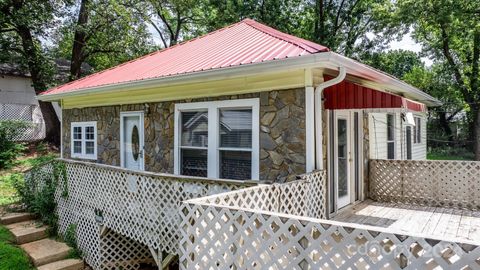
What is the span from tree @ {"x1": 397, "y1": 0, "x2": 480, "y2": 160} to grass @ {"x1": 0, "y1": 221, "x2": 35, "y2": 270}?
63.7 ft

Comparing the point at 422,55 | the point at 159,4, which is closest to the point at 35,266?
the point at 159,4

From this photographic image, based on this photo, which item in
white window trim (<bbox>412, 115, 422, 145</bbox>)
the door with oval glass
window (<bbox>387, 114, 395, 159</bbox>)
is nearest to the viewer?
the door with oval glass

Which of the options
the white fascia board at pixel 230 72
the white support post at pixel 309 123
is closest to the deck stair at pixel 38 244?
the white fascia board at pixel 230 72

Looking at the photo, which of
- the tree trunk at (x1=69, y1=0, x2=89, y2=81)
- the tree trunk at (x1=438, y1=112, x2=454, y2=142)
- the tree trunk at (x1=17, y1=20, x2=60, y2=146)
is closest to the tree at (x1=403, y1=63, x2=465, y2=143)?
the tree trunk at (x1=438, y1=112, x2=454, y2=142)

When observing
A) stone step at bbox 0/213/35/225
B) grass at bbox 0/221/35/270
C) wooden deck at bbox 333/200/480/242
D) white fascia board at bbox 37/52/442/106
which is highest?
white fascia board at bbox 37/52/442/106

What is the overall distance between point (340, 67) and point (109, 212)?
475cm

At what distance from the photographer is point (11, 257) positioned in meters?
6.63

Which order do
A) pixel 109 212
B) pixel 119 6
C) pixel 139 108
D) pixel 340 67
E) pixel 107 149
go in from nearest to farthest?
1. pixel 340 67
2. pixel 109 212
3. pixel 139 108
4. pixel 107 149
5. pixel 119 6

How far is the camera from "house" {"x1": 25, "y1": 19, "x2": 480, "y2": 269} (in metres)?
3.00

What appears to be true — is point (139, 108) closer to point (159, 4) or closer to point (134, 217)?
point (134, 217)

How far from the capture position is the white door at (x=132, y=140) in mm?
7936

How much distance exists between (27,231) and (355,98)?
739cm

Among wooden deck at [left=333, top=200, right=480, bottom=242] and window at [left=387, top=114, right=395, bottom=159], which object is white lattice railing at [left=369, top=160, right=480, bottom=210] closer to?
wooden deck at [left=333, top=200, right=480, bottom=242]

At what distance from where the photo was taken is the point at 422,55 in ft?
74.2
